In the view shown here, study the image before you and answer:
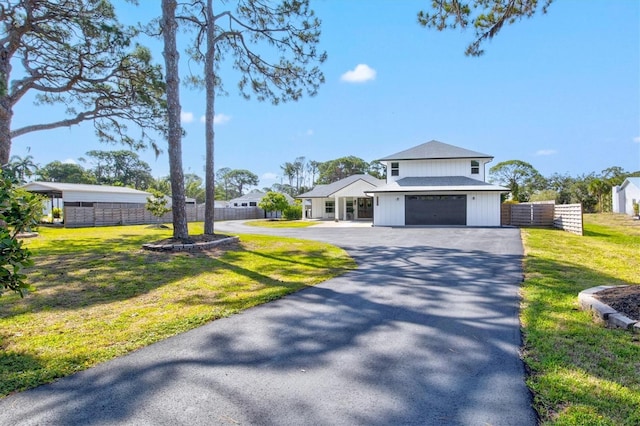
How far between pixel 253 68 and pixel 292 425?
45.4 feet

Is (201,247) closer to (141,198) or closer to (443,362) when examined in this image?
(443,362)

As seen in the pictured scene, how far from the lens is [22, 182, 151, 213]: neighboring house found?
24.9 meters

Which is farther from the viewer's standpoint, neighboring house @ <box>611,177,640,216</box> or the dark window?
neighboring house @ <box>611,177,640,216</box>

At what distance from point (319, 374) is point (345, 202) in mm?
28390

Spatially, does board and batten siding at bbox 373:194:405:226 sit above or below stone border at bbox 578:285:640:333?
above

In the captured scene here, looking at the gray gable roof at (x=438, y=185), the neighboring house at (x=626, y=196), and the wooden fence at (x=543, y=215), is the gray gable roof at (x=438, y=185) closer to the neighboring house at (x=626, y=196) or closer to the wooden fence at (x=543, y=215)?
the wooden fence at (x=543, y=215)

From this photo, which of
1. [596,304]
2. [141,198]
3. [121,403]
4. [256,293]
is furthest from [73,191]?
[596,304]

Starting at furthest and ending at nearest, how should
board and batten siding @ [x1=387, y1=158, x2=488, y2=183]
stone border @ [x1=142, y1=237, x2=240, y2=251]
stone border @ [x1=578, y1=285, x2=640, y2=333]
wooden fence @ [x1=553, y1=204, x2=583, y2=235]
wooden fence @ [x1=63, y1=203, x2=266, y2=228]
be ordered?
board and batten siding @ [x1=387, y1=158, x2=488, y2=183], wooden fence @ [x1=63, y1=203, x2=266, y2=228], wooden fence @ [x1=553, y1=204, x2=583, y2=235], stone border @ [x1=142, y1=237, x2=240, y2=251], stone border @ [x1=578, y1=285, x2=640, y2=333]

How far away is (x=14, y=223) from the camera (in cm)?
345

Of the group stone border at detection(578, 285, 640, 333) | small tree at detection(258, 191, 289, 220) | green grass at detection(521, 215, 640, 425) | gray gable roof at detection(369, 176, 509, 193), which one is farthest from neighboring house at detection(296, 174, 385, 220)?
stone border at detection(578, 285, 640, 333)

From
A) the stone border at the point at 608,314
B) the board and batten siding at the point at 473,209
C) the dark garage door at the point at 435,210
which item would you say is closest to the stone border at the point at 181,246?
the stone border at the point at 608,314

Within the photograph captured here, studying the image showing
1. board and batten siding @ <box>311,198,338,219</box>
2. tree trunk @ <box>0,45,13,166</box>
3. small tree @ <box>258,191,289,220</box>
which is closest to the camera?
tree trunk @ <box>0,45,13,166</box>

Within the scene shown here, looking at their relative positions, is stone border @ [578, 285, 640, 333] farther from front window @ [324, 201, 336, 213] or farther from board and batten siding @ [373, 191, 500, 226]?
front window @ [324, 201, 336, 213]

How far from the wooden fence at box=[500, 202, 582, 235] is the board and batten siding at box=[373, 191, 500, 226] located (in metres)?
1.02
